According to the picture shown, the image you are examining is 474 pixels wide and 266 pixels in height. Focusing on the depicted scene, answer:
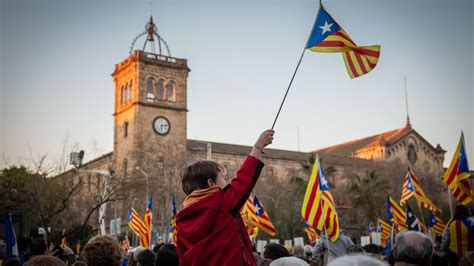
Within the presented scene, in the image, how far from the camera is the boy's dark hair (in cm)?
477

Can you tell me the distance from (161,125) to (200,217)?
198ft

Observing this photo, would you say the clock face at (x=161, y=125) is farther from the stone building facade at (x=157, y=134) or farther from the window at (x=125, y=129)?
the window at (x=125, y=129)

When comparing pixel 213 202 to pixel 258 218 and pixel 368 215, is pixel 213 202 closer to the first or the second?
pixel 258 218

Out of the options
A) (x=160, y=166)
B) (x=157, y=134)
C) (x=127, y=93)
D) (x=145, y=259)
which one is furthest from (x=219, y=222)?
(x=127, y=93)

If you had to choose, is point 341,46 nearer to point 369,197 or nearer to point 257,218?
point 257,218

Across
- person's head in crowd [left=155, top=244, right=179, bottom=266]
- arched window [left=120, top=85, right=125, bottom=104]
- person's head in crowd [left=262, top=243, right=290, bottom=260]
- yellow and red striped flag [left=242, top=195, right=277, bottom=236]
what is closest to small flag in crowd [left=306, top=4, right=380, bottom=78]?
person's head in crowd [left=262, top=243, right=290, bottom=260]

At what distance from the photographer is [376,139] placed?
301 ft

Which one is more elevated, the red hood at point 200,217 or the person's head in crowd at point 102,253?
the red hood at point 200,217

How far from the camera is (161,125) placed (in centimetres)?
6444

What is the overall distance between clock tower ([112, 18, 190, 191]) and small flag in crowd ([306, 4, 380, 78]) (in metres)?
52.2

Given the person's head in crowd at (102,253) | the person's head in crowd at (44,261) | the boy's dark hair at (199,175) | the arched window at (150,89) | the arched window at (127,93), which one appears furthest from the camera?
the arched window at (127,93)

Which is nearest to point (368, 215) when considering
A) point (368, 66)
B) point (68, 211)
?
point (68, 211)

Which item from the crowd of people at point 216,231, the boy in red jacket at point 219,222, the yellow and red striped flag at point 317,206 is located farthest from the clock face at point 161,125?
the boy in red jacket at point 219,222

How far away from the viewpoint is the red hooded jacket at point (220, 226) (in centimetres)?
448
